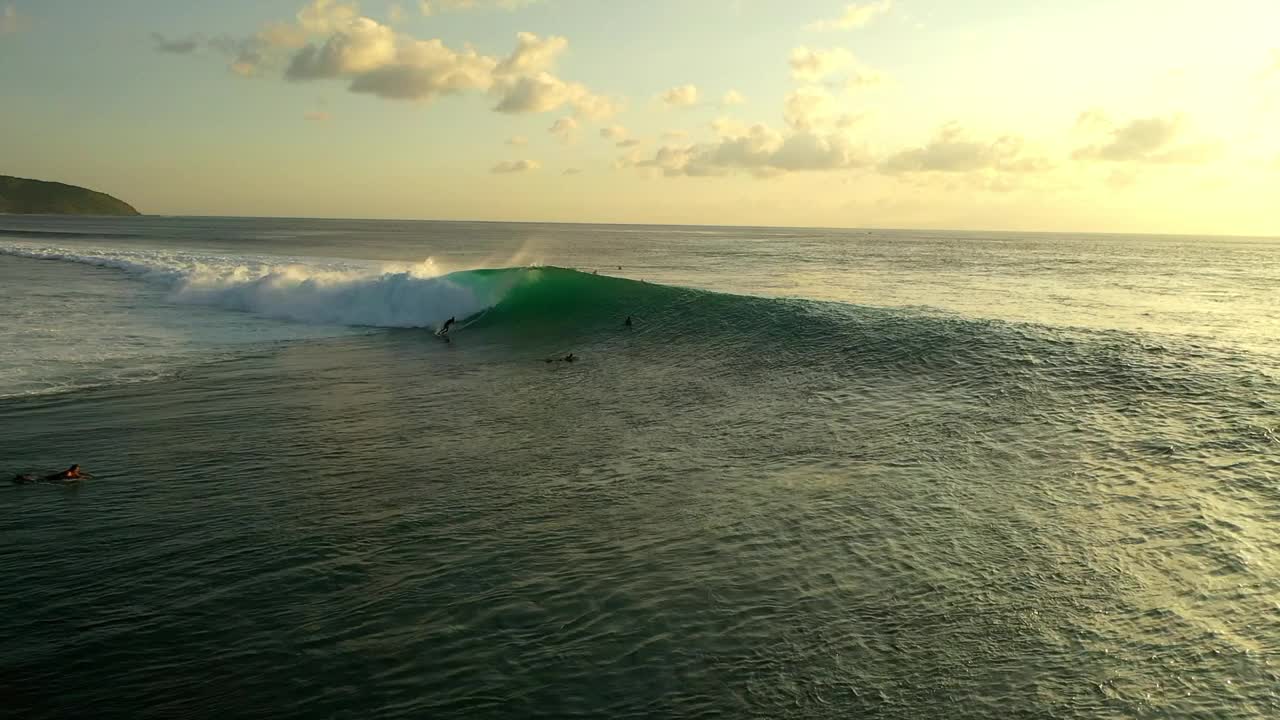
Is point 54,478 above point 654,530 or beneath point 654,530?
above

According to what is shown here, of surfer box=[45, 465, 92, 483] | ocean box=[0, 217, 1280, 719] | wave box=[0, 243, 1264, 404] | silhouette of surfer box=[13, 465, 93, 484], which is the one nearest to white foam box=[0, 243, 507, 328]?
wave box=[0, 243, 1264, 404]

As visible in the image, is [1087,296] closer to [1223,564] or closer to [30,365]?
[1223,564]

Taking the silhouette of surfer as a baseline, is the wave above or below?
above

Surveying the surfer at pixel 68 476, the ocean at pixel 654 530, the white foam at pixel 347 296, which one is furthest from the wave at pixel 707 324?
the surfer at pixel 68 476

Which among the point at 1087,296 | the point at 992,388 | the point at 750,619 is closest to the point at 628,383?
the point at 992,388

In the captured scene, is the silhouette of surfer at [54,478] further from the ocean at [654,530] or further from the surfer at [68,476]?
the ocean at [654,530]

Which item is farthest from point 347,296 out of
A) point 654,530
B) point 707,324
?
point 654,530

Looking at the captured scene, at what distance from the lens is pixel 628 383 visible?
60.1ft

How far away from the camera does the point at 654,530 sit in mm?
9523

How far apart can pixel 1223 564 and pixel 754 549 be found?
5.19 metres

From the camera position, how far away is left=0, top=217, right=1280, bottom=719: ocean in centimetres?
647

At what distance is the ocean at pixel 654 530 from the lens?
6469mm

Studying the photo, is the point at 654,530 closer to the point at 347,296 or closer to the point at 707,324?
the point at 707,324

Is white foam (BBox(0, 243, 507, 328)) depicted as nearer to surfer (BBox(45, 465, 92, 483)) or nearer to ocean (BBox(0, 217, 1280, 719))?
ocean (BBox(0, 217, 1280, 719))
